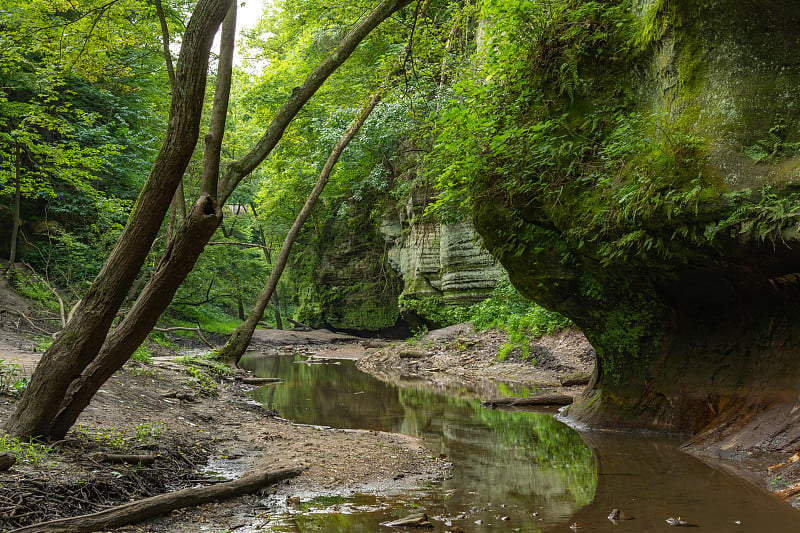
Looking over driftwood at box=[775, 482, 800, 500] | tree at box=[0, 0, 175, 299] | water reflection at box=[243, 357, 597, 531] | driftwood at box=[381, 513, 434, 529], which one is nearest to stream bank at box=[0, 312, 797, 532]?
driftwood at box=[775, 482, 800, 500]

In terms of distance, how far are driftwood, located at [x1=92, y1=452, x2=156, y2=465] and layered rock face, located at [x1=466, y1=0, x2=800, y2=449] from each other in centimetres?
567

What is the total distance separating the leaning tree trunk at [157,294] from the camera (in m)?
5.08

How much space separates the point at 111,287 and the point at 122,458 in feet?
5.08

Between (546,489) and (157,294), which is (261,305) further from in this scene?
(546,489)

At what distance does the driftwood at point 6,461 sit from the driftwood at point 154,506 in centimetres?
88

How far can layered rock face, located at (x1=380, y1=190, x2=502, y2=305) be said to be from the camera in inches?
845

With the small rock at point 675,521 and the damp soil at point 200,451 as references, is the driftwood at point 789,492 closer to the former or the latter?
the damp soil at point 200,451

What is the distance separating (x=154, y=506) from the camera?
13.7 ft

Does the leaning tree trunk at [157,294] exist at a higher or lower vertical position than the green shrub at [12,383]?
higher

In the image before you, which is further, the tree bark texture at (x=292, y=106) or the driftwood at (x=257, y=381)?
the driftwood at (x=257, y=381)

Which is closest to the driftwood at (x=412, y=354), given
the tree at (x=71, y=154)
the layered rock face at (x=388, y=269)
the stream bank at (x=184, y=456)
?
the layered rock face at (x=388, y=269)

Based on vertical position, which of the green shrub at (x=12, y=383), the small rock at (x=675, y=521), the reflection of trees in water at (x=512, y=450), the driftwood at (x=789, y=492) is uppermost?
the green shrub at (x=12, y=383)

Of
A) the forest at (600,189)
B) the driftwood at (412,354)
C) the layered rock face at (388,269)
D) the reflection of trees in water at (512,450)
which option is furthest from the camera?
the layered rock face at (388,269)

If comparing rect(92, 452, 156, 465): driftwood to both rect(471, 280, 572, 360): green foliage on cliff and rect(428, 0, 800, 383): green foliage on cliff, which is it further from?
rect(471, 280, 572, 360): green foliage on cliff
